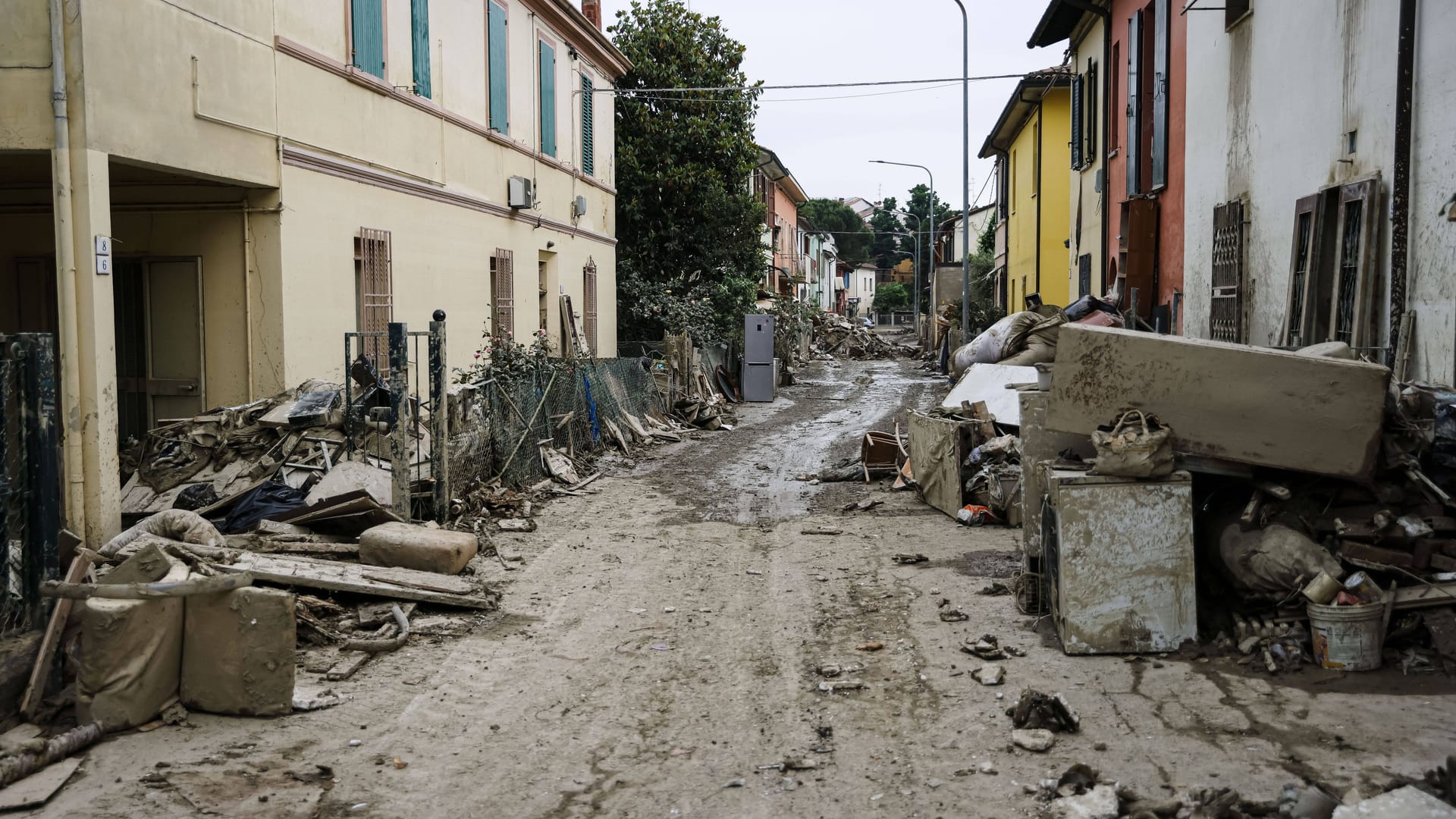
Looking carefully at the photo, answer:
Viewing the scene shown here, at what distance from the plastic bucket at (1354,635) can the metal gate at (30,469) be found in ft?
21.0

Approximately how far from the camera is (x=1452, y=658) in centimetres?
543

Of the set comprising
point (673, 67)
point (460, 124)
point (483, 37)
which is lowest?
point (460, 124)

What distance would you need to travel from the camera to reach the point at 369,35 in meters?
12.1

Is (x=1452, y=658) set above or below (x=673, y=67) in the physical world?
below

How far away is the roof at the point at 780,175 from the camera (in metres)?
40.8

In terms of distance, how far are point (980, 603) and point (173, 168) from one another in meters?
7.10

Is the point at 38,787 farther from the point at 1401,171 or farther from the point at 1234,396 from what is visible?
the point at 1401,171

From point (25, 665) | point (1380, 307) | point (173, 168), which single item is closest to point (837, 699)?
point (25, 665)

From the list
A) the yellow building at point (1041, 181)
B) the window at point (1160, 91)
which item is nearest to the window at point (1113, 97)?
the window at point (1160, 91)

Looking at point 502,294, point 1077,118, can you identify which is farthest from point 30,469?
point 1077,118

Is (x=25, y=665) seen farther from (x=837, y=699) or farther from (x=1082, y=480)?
(x=1082, y=480)

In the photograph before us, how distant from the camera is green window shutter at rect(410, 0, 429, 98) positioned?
13203mm

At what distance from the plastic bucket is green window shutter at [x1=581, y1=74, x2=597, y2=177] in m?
16.9

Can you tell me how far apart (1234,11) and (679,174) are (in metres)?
15.3
